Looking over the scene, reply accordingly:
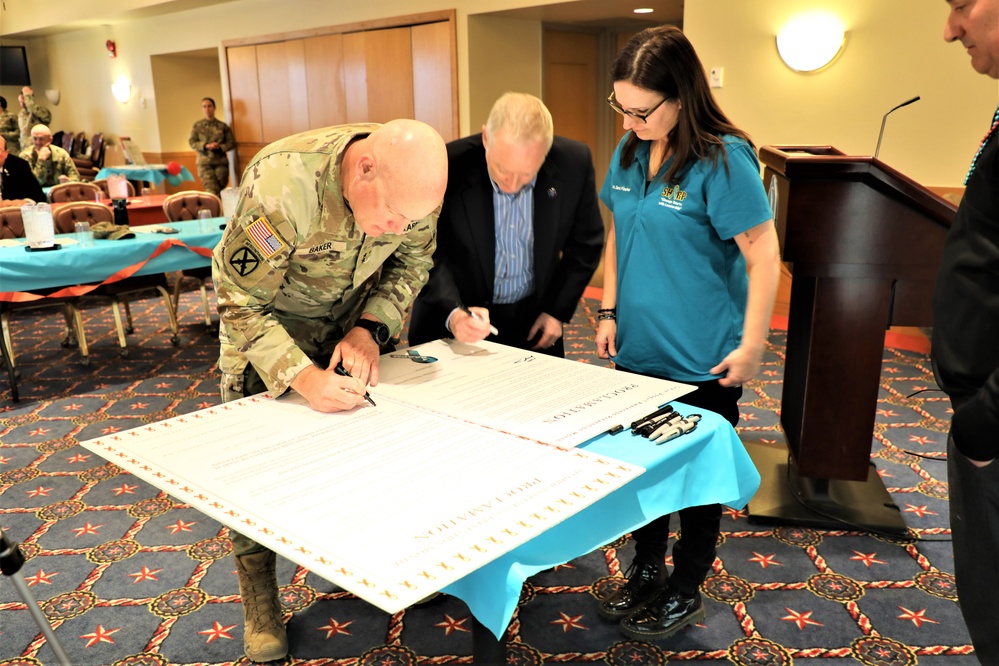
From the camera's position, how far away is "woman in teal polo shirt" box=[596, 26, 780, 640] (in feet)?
5.36

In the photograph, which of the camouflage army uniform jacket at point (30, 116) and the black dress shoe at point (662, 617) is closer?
the black dress shoe at point (662, 617)

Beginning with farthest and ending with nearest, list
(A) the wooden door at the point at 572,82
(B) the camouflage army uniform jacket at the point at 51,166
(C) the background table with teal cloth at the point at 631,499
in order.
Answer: (A) the wooden door at the point at 572,82 < (B) the camouflage army uniform jacket at the point at 51,166 < (C) the background table with teal cloth at the point at 631,499

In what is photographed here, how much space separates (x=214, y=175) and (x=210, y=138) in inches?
20.2

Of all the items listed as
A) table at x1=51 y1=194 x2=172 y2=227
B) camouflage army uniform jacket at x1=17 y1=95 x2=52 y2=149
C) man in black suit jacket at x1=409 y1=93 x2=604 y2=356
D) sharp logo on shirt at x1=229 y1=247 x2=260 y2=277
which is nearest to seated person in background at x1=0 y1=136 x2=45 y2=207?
table at x1=51 y1=194 x2=172 y2=227

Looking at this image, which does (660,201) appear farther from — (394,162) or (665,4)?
(665,4)

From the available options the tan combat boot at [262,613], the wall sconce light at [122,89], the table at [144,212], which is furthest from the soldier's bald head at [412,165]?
the wall sconce light at [122,89]

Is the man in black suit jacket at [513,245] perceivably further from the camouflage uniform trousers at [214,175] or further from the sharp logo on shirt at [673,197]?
the camouflage uniform trousers at [214,175]

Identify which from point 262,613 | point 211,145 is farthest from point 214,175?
point 262,613

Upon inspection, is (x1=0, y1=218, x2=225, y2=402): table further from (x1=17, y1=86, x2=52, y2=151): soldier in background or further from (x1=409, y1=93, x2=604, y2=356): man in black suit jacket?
(x1=17, y1=86, x2=52, y2=151): soldier in background

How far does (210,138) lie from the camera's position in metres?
10.1

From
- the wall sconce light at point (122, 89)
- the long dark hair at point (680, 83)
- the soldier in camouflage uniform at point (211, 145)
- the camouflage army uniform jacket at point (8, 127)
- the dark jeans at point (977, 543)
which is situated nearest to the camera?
the dark jeans at point (977, 543)

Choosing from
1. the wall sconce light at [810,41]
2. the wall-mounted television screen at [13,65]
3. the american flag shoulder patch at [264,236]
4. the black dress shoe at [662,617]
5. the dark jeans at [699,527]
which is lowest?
the black dress shoe at [662,617]

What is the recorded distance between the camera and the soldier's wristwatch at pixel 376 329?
176cm

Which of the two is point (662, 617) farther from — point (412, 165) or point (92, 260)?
point (92, 260)
